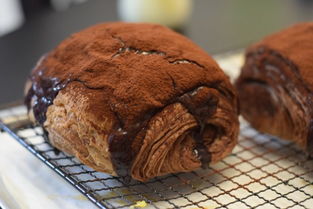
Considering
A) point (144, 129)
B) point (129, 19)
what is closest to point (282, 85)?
point (144, 129)

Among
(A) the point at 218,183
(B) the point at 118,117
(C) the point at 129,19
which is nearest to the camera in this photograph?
(B) the point at 118,117

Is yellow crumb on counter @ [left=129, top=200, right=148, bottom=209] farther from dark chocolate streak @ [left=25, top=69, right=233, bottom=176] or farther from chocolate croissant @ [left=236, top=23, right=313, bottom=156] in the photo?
chocolate croissant @ [left=236, top=23, right=313, bottom=156]

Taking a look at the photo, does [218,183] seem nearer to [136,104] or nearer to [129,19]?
[136,104]

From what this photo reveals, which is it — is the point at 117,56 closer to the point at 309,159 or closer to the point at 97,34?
the point at 97,34

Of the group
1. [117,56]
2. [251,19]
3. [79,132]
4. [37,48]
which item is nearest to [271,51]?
[117,56]

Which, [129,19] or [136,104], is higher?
[136,104]

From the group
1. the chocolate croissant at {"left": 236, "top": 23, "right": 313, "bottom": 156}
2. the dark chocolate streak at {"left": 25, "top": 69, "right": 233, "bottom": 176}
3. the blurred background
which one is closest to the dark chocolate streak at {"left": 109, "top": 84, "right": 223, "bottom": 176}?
the dark chocolate streak at {"left": 25, "top": 69, "right": 233, "bottom": 176}

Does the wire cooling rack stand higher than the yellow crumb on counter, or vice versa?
the yellow crumb on counter

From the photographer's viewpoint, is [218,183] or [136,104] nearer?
[136,104]
